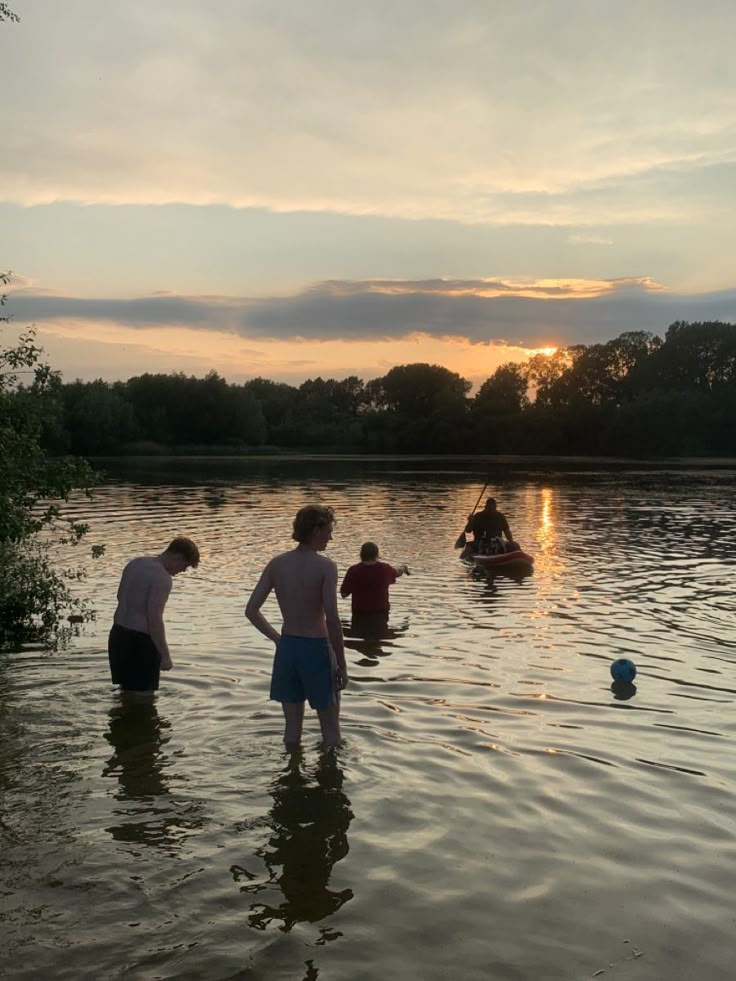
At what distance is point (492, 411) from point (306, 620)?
124747 millimetres

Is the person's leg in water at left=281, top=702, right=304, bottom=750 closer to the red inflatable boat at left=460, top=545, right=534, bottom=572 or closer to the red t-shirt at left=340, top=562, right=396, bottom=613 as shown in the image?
the red t-shirt at left=340, top=562, right=396, bottom=613

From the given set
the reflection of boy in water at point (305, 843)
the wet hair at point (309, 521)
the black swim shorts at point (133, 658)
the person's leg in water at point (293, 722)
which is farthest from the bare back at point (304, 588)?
the black swim shorts at point (133, 658)

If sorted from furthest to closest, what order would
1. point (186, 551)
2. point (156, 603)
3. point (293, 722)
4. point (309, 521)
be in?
1. point (156, 603)
2. point (186, 551)
3. point (293, 722)
4. point (309, 521)

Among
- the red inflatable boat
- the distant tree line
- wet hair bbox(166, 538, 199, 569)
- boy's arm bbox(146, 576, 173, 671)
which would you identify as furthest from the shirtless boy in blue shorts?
the distant tree line

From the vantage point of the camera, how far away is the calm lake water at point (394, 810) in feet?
18.3

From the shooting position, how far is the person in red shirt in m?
15.5

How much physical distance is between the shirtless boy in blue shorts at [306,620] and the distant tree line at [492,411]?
3944 inches

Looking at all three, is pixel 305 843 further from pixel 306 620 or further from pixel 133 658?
pixel 133 658

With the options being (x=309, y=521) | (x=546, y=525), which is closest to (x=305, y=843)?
(x=309, y=521)

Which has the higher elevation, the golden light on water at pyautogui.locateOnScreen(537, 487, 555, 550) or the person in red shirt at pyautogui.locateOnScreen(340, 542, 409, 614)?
the person in red shirt at pyautogui.locateOnScreen(340, 542, 409, 614)

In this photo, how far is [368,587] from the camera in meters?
15.5

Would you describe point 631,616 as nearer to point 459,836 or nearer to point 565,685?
point 565,685

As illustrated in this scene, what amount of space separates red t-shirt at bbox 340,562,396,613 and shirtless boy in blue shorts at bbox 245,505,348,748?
6.92 m

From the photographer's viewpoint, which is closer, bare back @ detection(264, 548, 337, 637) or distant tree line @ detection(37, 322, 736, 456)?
bare back @ detection(264, 548, 337, 637)
